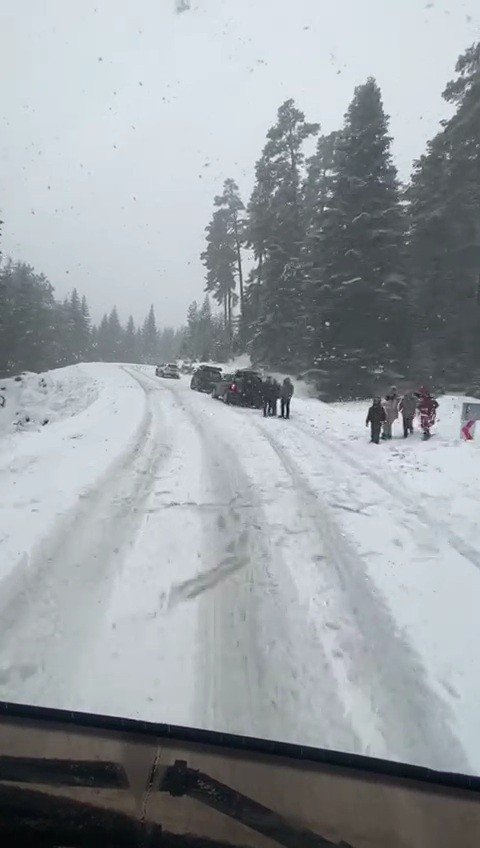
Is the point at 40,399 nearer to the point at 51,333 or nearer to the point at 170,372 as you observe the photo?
the point at 170,372

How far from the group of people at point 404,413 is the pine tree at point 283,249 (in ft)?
58.2

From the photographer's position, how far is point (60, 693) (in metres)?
3.79

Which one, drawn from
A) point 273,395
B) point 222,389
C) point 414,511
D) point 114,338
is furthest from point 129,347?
point 414,511

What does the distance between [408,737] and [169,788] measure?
6.53 feet

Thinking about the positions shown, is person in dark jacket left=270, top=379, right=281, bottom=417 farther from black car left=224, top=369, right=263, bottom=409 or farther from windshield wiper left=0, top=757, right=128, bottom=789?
windshield wiper left=0, top=757, right=128, bottom=789

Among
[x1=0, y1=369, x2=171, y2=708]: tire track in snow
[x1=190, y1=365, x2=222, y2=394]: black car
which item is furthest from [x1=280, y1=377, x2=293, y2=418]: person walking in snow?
[x1=190, y1=365, x2=222, y2=394]: black car

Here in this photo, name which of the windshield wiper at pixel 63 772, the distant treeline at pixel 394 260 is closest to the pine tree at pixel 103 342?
the distant treeline at pixel 394 260

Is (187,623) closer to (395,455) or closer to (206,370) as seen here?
(395,455)

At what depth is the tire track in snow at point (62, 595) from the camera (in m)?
3.96

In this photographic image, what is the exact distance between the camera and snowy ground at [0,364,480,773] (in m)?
3.76

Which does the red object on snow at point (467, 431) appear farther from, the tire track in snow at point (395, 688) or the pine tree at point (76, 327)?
the pine tree at point (76, 327)

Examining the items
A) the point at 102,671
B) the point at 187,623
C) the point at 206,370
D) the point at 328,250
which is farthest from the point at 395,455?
the point at 206,370

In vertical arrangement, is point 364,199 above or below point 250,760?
above

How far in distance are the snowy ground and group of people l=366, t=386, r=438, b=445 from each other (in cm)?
323
